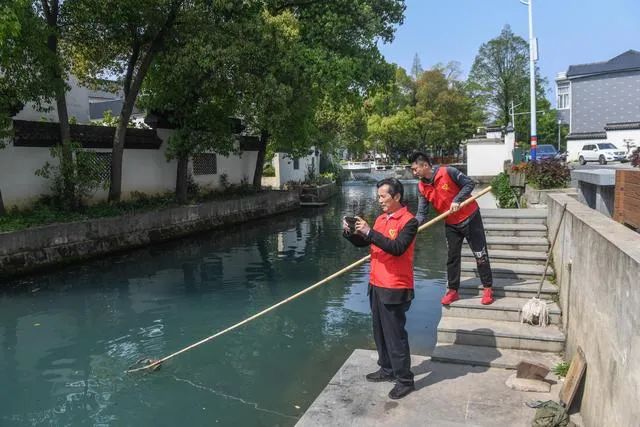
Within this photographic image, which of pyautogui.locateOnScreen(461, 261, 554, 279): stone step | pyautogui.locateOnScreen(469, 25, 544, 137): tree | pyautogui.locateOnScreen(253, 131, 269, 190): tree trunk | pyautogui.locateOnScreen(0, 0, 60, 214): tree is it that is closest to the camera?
pyautogui.locateOnScreen(461, 261, 554, 279): stone step

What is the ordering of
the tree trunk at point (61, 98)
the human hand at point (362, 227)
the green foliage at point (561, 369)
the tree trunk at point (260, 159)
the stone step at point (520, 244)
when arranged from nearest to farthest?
the human hand at point (362, 227), the green foliage at point (561, 369), the stone step at point (520, 244), the tree trunk at point (61, 98), the tree trunk at point (260, 159)

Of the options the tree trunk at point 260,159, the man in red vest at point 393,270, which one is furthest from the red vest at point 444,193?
the tree trunk at point 260,159

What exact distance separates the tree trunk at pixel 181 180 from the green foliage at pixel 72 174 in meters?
3.17

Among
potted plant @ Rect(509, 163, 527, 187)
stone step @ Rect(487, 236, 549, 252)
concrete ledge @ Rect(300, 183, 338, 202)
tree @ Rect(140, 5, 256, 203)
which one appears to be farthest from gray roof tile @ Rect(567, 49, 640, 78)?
stone step @ Rect(487, 236, 549, 252)

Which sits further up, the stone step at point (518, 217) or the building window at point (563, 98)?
the building window at point (563, 98)

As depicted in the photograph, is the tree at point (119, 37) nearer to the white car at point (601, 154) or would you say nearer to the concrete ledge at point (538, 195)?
the concrete ledge at point (538, 195)

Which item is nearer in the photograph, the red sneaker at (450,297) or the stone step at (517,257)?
the red sneaker at (450,297)

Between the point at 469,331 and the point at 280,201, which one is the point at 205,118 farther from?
the point at 469,331

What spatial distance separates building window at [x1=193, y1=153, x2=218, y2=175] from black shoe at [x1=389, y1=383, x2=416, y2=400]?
15.8 metres

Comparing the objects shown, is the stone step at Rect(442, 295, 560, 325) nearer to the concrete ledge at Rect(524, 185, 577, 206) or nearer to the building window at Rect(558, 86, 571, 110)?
the concrete ledge at Rect(524, 185, 577, 206)

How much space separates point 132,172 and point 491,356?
44.9 ft

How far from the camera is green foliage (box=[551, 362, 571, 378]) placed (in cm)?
→ 422

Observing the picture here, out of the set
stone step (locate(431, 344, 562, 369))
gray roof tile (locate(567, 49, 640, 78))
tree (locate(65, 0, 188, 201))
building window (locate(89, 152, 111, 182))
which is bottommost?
stone step (locate(431, 344, 562, 369))

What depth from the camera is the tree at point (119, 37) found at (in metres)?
12.1
